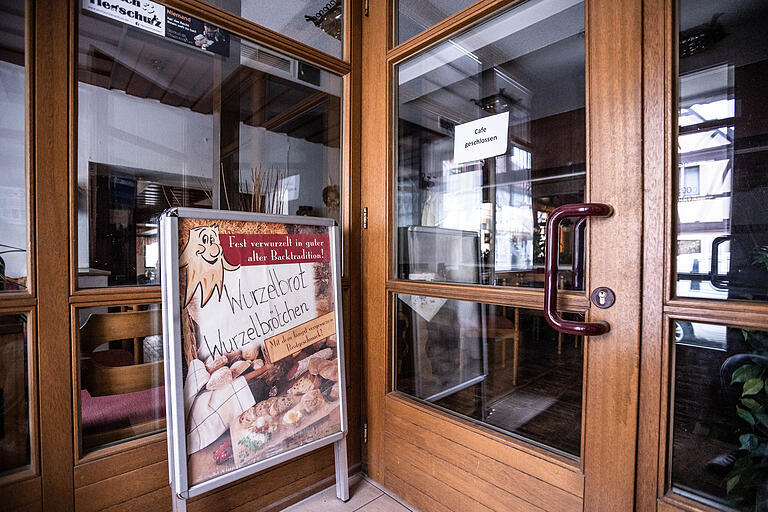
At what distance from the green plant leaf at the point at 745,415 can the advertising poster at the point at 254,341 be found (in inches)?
48.3

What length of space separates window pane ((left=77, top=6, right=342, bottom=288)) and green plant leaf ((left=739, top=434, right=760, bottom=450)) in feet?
5.05

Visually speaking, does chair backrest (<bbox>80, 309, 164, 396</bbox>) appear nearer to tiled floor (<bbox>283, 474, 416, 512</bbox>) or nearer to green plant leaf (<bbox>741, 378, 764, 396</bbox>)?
tiled floor (<bbox>283, 474, 416, 512</bbox>)

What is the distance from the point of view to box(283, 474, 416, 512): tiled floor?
160 centimetres

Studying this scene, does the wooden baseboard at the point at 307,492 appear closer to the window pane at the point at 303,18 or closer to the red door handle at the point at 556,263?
the red door handle at the point at 556,263

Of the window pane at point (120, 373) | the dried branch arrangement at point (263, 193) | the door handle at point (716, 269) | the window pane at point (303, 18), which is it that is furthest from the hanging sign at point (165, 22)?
the door handle at point (716, 269)

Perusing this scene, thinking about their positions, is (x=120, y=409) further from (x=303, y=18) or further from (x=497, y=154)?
(x=303, y=18)

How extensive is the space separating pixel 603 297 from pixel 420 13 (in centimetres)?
134

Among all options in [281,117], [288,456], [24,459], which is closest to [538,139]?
[281,117]

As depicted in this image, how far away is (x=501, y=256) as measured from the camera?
1343mm

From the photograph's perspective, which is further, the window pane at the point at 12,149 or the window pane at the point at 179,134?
the window pane at the point at 179,134

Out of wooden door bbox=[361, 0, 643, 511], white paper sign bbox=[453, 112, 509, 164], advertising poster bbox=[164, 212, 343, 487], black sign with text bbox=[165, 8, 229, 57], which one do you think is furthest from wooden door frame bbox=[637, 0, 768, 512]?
black sign with text bbox=[165, 8, 229, 57]

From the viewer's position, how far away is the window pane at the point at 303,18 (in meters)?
1.53

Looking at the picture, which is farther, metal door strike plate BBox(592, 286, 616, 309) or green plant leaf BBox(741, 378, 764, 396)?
metal door strike plate BBox(592, 286, 616, 309)

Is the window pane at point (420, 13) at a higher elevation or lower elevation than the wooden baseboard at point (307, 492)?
higher
